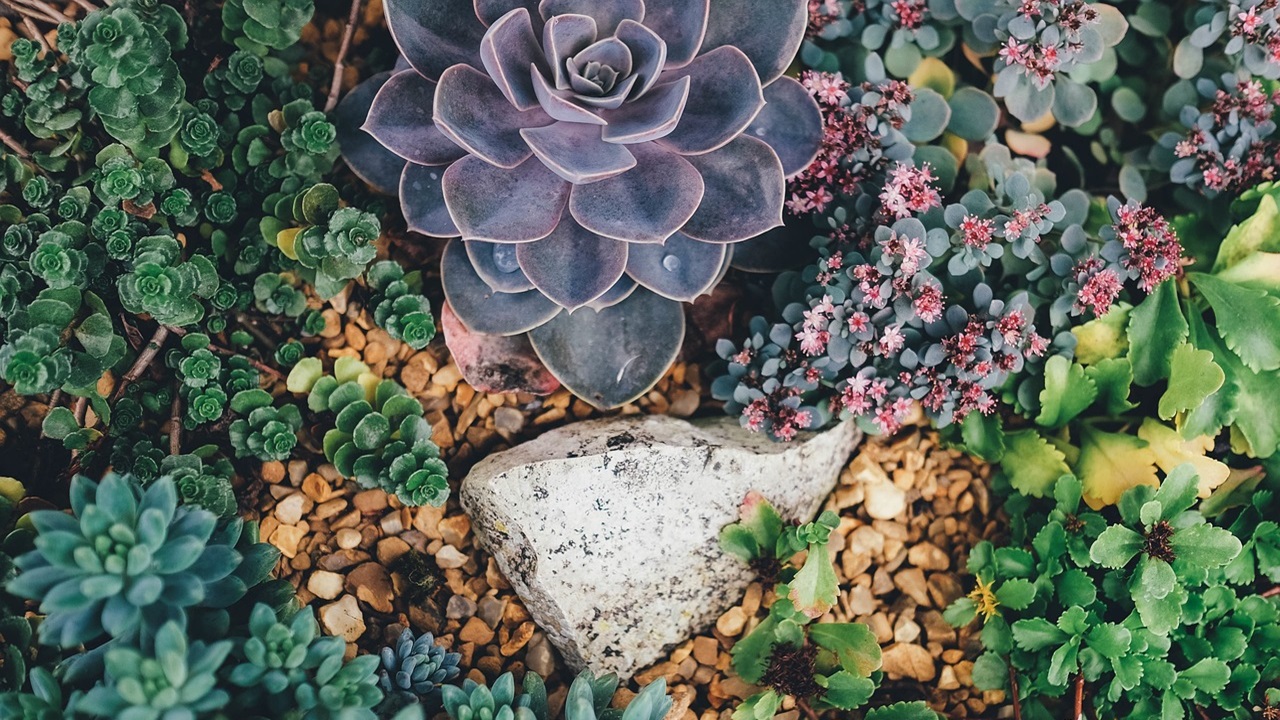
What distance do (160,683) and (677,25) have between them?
159 centimetres

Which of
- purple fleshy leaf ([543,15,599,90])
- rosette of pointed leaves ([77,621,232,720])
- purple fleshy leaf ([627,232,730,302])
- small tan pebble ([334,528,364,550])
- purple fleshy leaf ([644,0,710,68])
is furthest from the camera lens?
small tan pebble ([334,528,364,550])

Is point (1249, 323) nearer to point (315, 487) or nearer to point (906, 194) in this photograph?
point (906, 194)

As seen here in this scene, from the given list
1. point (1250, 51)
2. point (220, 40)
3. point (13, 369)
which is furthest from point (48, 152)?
point (1250, 51)

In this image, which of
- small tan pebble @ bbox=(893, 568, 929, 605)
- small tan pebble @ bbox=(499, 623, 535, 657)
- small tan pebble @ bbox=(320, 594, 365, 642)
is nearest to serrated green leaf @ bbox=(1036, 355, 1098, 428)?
small tan pebble @ bbox=(893, 568, 929, 605)

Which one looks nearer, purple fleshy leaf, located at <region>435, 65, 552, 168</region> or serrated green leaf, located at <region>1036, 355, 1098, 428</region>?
purple fleshy leaf, located at <region>435, 65, 552, 168</region>

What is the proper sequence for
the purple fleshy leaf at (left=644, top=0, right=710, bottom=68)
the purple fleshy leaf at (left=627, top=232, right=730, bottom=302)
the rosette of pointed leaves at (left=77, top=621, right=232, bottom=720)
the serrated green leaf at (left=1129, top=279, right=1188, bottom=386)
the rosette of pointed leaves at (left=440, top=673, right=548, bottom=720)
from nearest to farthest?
the rosette of pointed leaves at (left=77, top=621, right=232, bottom=720), the rosette of pointed leaves at (left=440, top=673, right=548, bottom=720), the purple fleshy leaf at (left=644, top=0, right=710, bottom=68), the purple fleshy leaf at (left=627, top=232, right=730, bottom=302), the serrated green leaf at (left=1129, top=279, right=1188, bottom=386)

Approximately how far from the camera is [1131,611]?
7.23ft

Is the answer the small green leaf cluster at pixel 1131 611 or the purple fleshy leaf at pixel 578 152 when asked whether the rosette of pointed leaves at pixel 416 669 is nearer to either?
the purple fleshy leaf at pixel 578 152

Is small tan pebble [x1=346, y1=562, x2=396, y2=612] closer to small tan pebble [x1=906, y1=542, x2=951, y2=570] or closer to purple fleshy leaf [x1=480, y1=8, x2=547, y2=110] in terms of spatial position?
purple fleshy leaf [x1=480, y1=8, x2=547, y2=110]

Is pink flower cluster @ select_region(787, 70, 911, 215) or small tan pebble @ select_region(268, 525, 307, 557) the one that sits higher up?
pink flower cluster @ select_region(787, 70, 911, 215)

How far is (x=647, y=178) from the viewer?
1993 mm

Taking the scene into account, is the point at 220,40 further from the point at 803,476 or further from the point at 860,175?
the point at 803,476

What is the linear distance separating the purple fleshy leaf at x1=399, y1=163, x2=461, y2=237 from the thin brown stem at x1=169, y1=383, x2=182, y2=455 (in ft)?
2.15

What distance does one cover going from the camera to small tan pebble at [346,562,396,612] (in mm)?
2133
